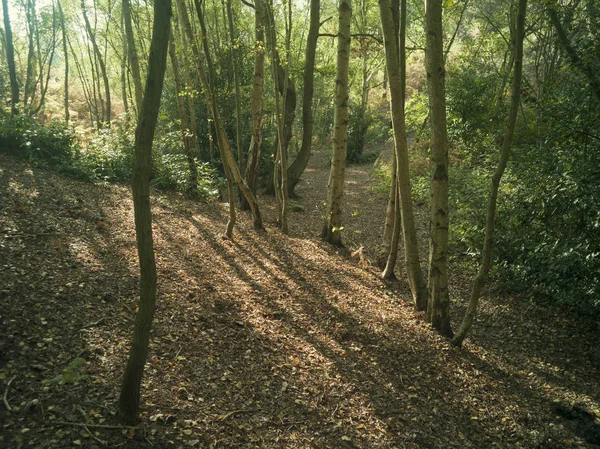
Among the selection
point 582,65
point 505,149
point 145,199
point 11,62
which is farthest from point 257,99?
point 145,199

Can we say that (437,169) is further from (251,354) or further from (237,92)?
(237,92)

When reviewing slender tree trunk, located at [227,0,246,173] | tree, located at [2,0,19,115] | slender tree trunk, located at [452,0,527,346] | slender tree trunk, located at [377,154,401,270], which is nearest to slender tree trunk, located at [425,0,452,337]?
slender tree trunk, located at [452,0,527,346]

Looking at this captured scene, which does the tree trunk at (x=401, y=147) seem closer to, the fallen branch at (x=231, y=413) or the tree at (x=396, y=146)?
the tree at (x=396, y=146)

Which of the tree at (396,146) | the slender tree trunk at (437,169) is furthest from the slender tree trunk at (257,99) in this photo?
the slender tree trunk at (437,169)

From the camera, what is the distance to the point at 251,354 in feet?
16.0

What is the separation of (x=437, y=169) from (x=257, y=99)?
6.54 m

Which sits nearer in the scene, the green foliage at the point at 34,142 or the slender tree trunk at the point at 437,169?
the slender tree trunk at the point at 437,169

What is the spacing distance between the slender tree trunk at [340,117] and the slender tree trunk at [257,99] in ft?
5.89

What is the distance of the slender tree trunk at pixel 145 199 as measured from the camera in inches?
105

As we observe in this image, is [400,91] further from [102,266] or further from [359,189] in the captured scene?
[359,189]

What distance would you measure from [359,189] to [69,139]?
1129 cm

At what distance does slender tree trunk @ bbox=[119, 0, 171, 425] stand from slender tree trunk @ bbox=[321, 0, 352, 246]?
5697mm

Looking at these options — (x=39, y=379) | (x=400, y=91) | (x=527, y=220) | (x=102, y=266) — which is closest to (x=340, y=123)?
(x=400, y=91)

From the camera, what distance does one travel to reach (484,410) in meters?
4.66
